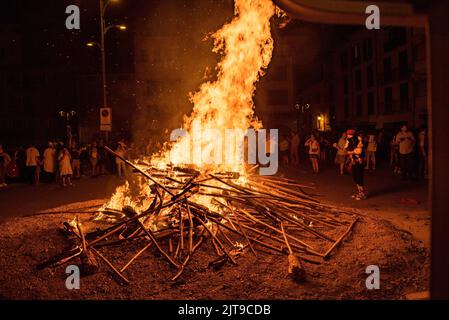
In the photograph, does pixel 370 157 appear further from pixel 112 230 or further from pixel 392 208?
pixel 112 230

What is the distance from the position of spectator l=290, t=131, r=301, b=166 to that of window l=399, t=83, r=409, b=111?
757 inches

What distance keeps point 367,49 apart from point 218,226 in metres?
41.2

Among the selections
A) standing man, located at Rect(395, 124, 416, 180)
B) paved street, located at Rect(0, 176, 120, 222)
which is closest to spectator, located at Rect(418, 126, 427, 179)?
standing man, located at Rect(395, 124, 416, 180)

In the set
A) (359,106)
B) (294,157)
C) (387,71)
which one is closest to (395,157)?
(294,157)

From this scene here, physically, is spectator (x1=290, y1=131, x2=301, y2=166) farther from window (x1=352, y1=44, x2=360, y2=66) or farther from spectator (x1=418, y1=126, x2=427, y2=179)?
window (x1=352, y1=44, x2=360, y2=66)

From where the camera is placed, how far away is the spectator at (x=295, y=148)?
21481 mm

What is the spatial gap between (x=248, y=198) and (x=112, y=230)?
99.5 inches

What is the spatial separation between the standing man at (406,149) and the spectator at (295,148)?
7.41 m

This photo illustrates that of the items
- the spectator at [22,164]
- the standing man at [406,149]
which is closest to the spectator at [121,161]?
the spectator at [22,164]

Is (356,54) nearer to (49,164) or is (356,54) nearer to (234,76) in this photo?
(49,164)

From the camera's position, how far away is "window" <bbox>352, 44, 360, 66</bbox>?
4516 centimetres

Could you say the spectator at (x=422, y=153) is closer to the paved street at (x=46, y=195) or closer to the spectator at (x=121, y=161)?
the paved street at (x=46, y=195)

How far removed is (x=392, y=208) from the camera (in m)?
9.95
